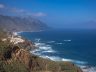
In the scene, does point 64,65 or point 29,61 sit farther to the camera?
point 64,65

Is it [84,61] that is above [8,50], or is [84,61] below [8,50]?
below

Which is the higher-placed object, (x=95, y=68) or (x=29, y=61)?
(x=29, y=61)

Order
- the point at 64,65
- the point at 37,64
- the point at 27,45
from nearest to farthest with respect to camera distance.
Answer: the point at 37,64
the point at 64,65
the point at 27,45

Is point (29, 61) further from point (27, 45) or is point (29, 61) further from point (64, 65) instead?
point (27, 45)

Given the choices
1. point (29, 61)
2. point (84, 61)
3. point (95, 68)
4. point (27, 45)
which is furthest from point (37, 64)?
point (27, 45)

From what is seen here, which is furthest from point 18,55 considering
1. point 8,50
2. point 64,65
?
point 64,65

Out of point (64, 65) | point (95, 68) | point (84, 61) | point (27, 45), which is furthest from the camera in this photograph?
point (27, 45)

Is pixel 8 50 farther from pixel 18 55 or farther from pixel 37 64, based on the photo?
pixel 37 64

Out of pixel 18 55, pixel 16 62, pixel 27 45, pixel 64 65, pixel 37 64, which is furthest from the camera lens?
pixel 27 45

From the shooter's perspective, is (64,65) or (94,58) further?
(94,58)
